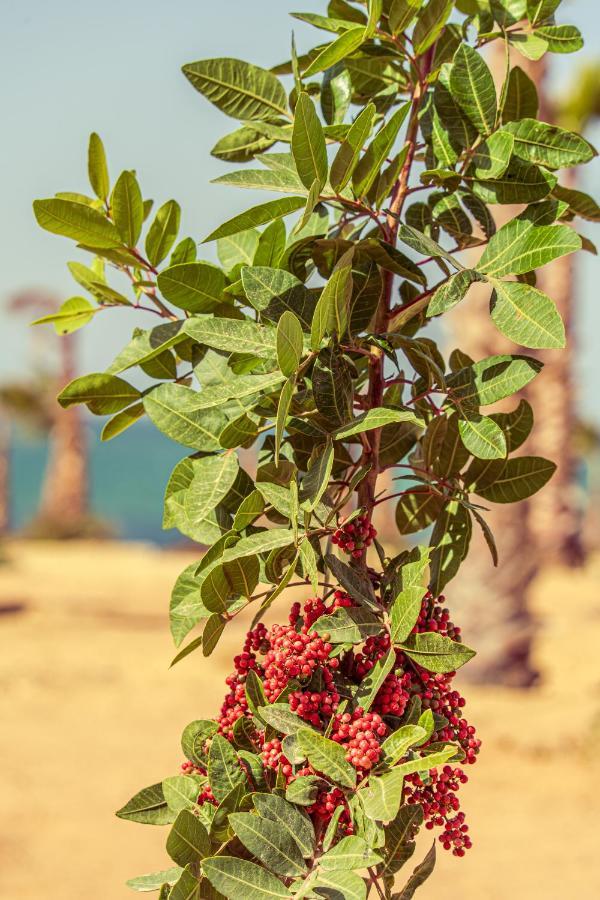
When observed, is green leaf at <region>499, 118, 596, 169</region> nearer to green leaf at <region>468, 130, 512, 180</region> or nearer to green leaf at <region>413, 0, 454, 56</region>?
green leaf at <region>468, 130, 512, 180</region>

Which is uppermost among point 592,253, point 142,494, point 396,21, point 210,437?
point 396,21

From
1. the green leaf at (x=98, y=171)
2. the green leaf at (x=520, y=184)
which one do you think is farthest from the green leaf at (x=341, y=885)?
the green leaf at (x=98, y=171)

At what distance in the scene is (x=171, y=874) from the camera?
97cm

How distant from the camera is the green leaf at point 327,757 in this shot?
83 centimetres

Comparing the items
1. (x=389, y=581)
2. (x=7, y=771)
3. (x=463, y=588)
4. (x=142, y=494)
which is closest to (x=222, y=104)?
(x=389, y=581)

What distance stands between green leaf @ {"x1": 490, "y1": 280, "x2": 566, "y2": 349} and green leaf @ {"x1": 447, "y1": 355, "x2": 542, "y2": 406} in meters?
0.03

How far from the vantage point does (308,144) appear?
836 mm

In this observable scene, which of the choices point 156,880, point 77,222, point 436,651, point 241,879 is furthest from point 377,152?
point 156,880

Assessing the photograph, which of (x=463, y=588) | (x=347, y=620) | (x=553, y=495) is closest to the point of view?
(x=347, y=620)

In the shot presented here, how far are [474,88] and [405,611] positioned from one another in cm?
56

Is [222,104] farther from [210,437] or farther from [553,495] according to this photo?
[553,495]

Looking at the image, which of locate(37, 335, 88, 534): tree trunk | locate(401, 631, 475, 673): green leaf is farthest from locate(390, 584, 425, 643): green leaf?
locate(37, 335, 88, 534): tree trunk

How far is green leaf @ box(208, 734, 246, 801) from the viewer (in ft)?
3.05

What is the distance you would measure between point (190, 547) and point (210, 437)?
16.6 m
